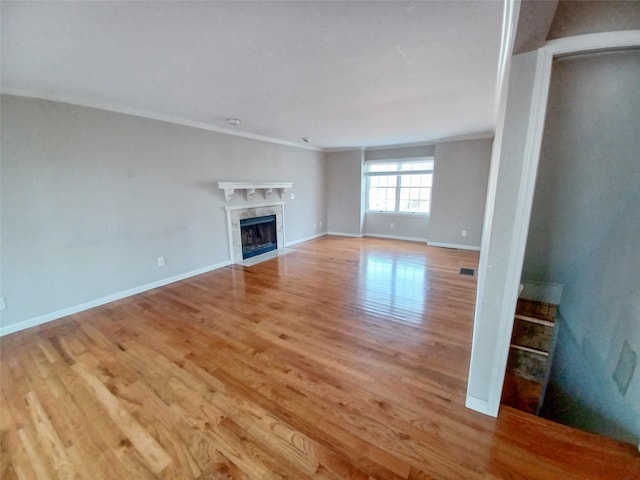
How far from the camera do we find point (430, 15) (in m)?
1.36

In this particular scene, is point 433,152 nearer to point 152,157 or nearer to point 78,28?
point 152,157

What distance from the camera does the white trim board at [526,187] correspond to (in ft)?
3.62

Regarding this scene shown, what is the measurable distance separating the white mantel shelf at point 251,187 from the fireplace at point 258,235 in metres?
0.47

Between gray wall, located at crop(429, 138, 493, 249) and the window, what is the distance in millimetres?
397

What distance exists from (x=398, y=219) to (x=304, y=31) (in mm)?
5280

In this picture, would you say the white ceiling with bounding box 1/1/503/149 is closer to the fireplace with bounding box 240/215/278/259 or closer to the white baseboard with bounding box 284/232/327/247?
the fireplace with bounding box 240/215/278/259

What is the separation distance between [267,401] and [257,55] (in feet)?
7.75

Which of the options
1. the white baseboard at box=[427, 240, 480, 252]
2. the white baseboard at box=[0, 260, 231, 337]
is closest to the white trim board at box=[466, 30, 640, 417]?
the white baseboard at box=[0, 260, 231, 337]

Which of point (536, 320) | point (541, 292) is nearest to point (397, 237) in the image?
point (541, 292)

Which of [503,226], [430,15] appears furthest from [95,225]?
[503,226]

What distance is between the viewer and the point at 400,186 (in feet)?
20.2

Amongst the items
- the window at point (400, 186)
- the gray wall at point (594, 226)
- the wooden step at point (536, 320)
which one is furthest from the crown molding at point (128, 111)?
the wooden step at point (536, 320)

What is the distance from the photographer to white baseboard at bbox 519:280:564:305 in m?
1.86

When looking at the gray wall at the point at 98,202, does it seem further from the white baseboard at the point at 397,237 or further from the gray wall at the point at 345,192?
the white baseboard at the point at 397,237
